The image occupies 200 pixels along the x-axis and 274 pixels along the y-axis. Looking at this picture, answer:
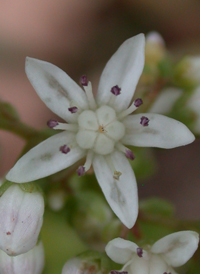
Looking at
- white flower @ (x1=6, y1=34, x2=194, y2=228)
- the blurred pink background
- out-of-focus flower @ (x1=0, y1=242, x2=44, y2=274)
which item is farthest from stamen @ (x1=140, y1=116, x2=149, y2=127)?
the blurred pink background

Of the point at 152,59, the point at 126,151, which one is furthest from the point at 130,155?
the point at 152,59

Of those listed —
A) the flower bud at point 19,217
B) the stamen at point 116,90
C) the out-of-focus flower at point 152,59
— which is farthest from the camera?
the out-of-focus flower at point 152,59

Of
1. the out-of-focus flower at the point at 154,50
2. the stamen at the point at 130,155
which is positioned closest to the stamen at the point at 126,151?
the stamen at the point at 130,155

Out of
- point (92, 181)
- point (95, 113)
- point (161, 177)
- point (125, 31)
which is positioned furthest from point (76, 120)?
point (125, 31)

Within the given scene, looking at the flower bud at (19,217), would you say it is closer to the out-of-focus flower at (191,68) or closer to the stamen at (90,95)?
the stamen at (90,95)

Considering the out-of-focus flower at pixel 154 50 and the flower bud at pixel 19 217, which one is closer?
the flower bud at pixel 19 217

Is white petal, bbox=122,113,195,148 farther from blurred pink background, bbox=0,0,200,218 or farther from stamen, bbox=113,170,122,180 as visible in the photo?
blurred pink background, bbox=0,0,200,218

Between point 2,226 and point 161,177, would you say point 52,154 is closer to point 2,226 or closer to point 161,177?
point 2,226
